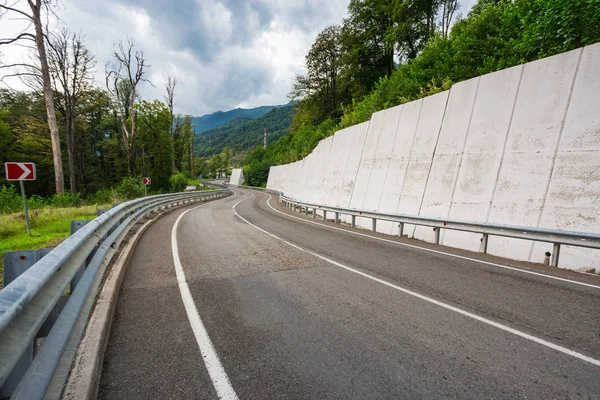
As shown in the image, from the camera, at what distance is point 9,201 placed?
13648mm

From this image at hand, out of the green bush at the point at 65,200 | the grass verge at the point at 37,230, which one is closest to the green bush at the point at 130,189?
the green bush at the point at 65,200

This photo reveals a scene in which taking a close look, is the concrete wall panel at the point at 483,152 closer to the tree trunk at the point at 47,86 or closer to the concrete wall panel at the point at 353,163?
the concrete wall panel at the point at 353,163

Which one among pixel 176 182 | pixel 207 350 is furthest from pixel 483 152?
pixel 176 182

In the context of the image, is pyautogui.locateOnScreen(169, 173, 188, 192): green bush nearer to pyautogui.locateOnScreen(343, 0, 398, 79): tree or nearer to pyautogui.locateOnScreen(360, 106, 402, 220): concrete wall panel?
pyautogui.locateOnScreen(343, 0, 398, 79): tree

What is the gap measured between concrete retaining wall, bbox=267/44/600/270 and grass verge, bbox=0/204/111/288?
11729 mm

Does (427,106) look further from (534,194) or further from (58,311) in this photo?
(58,311)

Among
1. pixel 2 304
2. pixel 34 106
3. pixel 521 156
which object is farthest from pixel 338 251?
pixel 34 106

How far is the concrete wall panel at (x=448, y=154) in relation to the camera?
32.2ft

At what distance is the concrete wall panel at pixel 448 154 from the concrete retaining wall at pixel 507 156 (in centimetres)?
4

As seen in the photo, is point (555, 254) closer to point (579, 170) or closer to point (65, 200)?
point (579, 170)

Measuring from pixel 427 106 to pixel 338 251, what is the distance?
862 centimetres

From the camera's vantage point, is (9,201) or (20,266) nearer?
(20,266)

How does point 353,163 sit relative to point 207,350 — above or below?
above

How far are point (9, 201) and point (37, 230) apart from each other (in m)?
6.67
